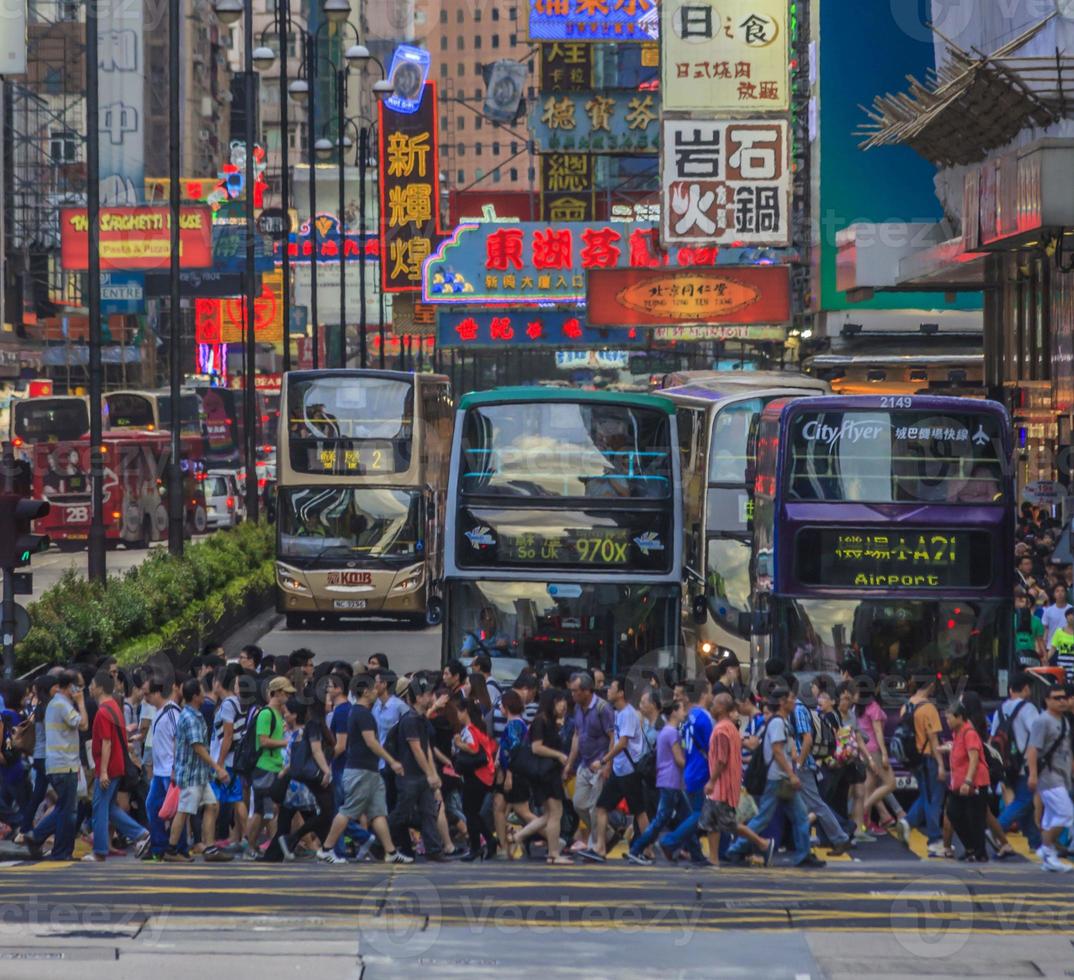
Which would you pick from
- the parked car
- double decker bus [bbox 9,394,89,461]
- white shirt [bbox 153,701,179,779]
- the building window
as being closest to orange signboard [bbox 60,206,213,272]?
double decker bus [bbox 9,394,89,461]

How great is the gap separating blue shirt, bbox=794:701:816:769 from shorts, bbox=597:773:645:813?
1.14 meters

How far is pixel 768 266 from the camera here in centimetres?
4366

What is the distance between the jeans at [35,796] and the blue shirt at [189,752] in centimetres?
99

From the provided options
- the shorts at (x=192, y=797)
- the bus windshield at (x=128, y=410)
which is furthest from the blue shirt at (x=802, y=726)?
the bus windshield at (x=128, y=410)

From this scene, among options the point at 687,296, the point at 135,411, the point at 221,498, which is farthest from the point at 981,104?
the point at 221,498

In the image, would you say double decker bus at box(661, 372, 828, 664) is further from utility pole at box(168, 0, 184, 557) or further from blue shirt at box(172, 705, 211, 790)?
blue shirt at box(172, 705, 211, 790)

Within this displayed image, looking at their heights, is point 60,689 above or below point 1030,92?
below

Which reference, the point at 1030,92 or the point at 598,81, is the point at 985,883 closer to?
the point at 1030,92

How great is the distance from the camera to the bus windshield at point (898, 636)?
18.1 m

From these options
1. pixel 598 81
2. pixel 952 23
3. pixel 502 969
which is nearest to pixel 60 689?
pixel 502 969

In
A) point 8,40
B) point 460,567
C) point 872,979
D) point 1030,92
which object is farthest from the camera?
point 8,40

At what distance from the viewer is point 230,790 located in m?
15.0

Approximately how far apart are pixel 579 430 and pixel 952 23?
731 inches

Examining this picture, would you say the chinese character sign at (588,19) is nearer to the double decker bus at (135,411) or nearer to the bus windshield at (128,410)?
the double decker bus at (135,411)
